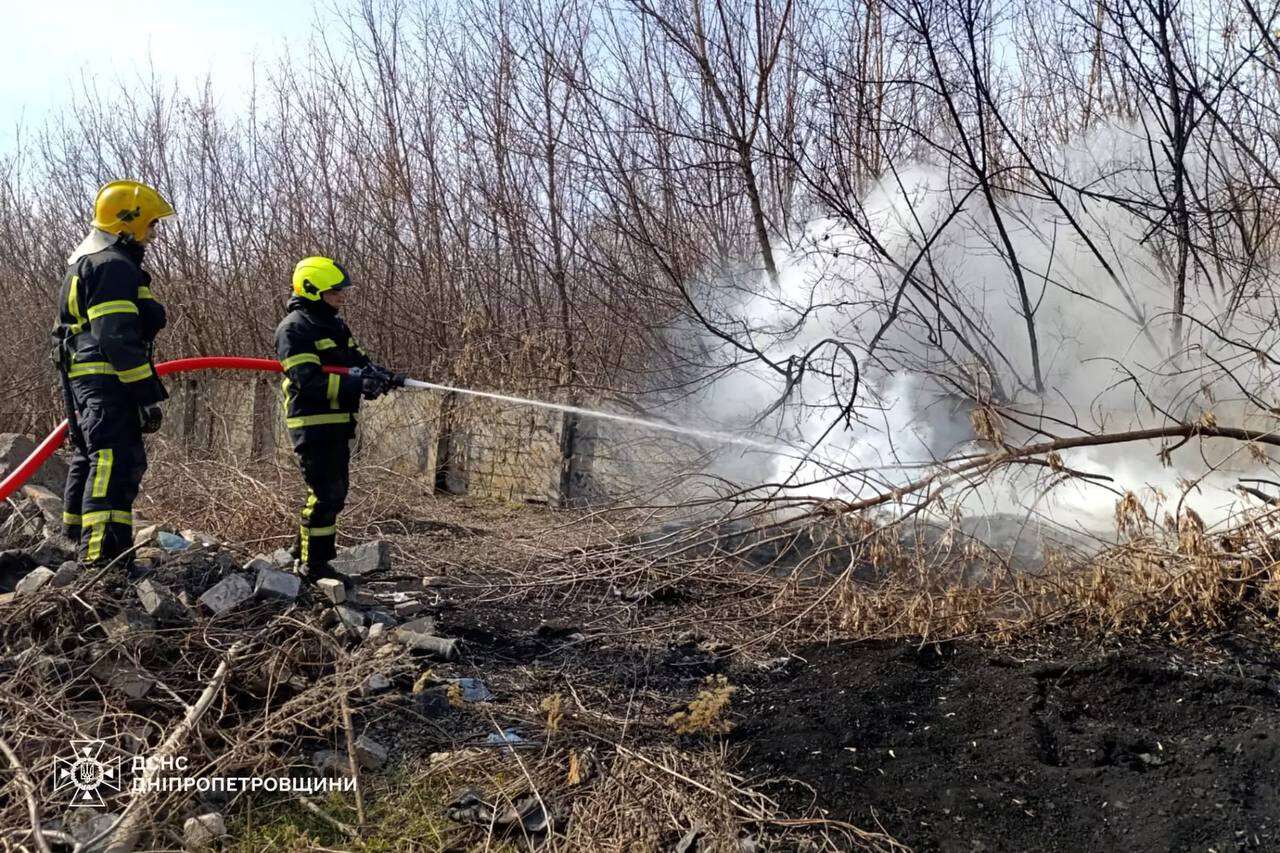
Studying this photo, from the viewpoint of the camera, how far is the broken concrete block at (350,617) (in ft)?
14.3

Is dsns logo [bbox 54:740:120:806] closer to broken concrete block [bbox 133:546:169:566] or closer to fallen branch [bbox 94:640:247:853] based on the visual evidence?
fallen branch [bbox 94:640:247:853]

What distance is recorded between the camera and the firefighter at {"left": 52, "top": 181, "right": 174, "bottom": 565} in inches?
171

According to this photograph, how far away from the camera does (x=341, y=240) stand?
37.4 feet

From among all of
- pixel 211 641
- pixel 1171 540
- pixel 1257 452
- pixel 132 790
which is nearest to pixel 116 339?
pixel 211 641

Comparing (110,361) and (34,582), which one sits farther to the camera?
(110,361)

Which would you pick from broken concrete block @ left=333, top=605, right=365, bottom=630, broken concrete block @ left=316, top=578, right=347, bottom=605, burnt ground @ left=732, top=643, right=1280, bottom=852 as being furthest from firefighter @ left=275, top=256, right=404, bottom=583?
burnt ground @ left=732, top=643, right=1280, bottom=852

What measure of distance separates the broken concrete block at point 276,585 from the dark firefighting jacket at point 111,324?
0.97 meters

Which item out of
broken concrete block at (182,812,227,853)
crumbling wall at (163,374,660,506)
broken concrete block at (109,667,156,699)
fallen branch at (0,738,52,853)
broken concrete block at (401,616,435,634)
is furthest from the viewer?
crumbling wall at (163,374,660,506)

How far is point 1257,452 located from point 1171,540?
613mm

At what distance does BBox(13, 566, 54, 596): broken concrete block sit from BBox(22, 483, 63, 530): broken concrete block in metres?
1.70

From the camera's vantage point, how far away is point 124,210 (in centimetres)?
454

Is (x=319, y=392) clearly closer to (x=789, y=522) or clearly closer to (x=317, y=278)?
(x=317, y=278)

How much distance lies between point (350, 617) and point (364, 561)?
3.51ft

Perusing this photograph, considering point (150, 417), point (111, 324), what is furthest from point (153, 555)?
point (111, 324)
